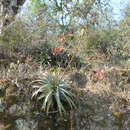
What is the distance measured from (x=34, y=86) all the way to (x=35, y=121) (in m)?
0.72

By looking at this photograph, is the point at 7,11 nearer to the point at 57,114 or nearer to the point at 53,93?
the point at 53,93

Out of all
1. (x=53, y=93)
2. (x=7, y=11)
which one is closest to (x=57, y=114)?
(x=53, y=93)

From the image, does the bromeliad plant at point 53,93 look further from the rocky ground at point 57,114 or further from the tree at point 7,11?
the tree at point 7,11

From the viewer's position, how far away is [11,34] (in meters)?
6.29

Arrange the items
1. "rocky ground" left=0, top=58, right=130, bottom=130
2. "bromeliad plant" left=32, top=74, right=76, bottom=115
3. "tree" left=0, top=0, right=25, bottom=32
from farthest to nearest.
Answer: "tree" left=0, top=0, right=25, bottom=32, "bromeliad plant" left=32, top=74, right=76, bottom=115, "rocky ground" left=0, top=58, right=130, bottom=130

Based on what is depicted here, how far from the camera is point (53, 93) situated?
3.42 m

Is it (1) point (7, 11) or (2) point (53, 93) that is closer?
(2) point (53, 93)

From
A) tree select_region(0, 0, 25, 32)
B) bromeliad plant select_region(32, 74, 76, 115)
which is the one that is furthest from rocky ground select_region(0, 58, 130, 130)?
tree select_region(0, 0, 25, 32)

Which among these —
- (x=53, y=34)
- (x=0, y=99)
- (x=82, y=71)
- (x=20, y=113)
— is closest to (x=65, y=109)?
(x=20, y=113)

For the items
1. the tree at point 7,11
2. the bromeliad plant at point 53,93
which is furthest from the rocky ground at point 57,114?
the tree at point 7,11

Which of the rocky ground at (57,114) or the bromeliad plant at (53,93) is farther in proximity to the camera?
the bromeliad plant at (53,93)

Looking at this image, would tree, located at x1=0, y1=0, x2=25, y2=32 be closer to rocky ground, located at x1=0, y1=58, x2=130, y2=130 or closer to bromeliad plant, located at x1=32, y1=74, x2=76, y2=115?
rocky ground, located at x1=0, y1=58, x2=130, y2=130

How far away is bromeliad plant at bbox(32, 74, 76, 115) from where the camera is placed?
10.7ft

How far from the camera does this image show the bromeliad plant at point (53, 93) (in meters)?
3.26
